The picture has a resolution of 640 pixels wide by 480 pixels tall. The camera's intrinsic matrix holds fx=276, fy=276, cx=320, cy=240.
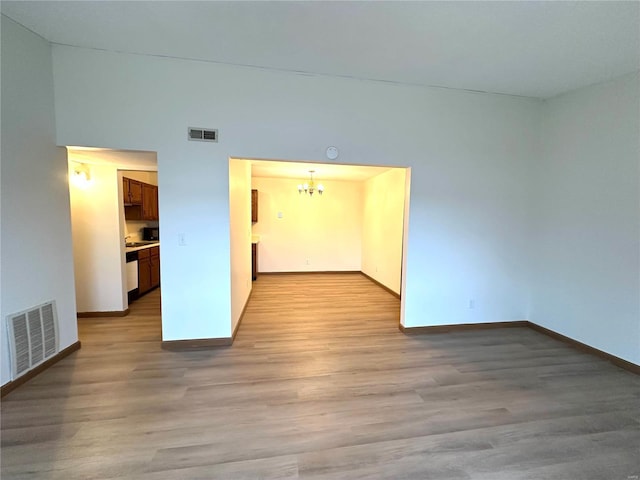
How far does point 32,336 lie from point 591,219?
582cm

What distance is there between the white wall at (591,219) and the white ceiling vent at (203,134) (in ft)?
13.6

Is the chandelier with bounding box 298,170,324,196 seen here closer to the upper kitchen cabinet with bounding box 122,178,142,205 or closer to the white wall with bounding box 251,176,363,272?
the white wall with bounding box 251,176,363,272

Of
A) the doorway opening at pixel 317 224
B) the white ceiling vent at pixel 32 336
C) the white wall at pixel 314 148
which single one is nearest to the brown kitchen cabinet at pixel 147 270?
the doorway opening at pixel 317 224

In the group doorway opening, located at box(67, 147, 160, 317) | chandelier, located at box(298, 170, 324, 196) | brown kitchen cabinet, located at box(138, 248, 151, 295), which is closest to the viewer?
doorway opening, located at box(67, 147, 160, 317)

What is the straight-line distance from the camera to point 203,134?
2918 mm

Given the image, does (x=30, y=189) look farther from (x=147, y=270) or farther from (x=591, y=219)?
(x=591, y=219)

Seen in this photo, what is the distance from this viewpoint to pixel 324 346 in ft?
10.5

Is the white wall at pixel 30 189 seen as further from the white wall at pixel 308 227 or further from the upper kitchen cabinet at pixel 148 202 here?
the white wall at pixel 308 227

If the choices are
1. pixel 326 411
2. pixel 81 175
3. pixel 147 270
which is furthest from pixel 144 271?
pixel 326 411

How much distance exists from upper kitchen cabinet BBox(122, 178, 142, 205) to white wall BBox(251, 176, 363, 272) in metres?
2.58

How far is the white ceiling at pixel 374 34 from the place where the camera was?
204cm

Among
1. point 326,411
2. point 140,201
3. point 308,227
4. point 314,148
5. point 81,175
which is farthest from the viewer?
point 308,227

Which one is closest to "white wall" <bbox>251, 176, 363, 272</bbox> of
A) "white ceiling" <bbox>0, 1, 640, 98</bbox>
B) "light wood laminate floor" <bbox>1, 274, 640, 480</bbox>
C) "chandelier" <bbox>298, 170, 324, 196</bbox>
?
"chandelier" <bbox>298, 170, 324, 196</bbox>

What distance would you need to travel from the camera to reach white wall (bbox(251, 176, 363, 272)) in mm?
7266
